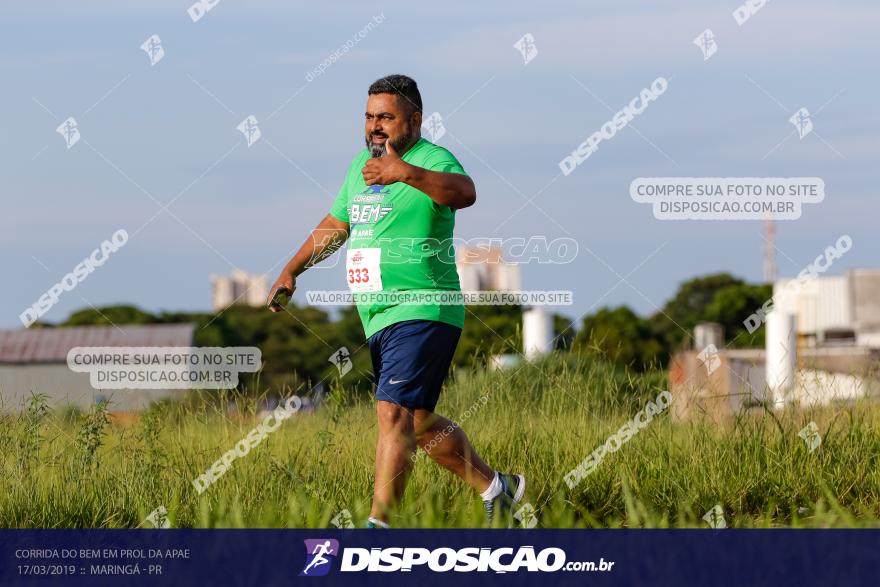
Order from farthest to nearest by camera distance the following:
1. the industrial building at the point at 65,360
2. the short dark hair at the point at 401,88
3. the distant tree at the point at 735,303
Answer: the distant tree at the point at 735,303 < the industrial building at the point at 65,360 < the short dark hair at the point at 401,88

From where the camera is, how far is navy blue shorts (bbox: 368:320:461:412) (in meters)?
5.28

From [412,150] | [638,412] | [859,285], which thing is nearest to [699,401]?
[638,412]

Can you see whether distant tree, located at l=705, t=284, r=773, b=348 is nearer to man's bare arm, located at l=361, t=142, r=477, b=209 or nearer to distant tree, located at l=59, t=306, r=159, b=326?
distant tree, located at l=59, t=306, r=159, b=326

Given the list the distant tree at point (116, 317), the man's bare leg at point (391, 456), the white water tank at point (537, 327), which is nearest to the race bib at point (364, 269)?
the man's bare leg at point (391, 456)

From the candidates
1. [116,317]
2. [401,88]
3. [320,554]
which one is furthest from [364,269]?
[116,317]

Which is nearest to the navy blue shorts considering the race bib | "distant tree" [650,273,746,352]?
the race bib

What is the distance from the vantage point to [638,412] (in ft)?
22.4

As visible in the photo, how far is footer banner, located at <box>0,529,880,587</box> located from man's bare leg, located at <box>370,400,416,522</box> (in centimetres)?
25

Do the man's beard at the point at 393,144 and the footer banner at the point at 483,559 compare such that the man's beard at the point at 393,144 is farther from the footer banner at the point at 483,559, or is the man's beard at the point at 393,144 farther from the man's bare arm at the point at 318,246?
the footer banner at the point at 483,559

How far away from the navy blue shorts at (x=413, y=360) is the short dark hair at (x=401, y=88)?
3.23 feet

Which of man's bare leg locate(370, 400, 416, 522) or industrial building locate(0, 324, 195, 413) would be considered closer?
man's bare leg locate(370, 400, 416, 522)

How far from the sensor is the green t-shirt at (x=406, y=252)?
530 cm

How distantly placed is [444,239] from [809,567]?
81.1 inches

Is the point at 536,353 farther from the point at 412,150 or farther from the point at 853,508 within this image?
the point at 412,150
